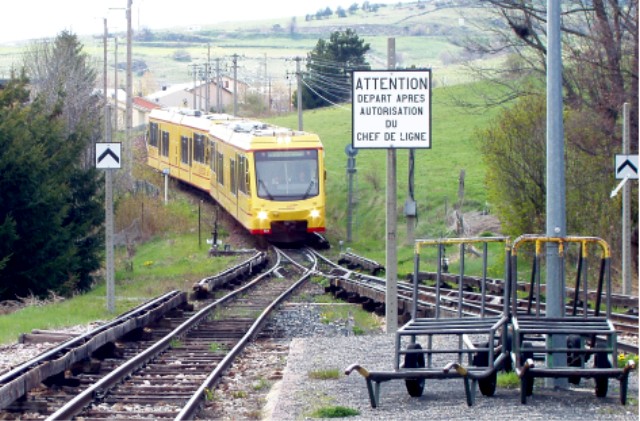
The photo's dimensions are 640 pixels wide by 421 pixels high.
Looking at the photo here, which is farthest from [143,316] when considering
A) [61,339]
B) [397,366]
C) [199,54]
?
[199,54]

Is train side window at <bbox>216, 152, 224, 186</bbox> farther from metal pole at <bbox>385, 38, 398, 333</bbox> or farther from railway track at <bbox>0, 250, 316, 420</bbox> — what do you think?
metal pole at <bbox>385, 38, 398, 333</bbox>

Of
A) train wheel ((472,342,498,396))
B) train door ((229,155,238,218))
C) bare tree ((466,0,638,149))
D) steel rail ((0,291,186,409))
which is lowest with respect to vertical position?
steel rail ((0,291,186,409))

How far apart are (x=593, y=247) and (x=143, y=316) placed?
1207 centimetres

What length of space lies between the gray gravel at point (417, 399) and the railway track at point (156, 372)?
35.8 inches

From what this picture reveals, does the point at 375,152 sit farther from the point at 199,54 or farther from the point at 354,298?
the point at 199,54

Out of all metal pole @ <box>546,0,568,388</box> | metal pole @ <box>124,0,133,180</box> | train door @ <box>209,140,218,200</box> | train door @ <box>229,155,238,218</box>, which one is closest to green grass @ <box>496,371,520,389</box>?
metal pole @ <box>546,0,568,388</box>

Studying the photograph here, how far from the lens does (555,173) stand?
35.0 feet

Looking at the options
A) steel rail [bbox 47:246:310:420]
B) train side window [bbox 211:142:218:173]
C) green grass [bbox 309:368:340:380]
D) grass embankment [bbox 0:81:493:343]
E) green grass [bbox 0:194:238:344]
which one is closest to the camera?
steel rail [bbox 47:246:310:420]

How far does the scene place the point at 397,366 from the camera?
Result: 9.95 m

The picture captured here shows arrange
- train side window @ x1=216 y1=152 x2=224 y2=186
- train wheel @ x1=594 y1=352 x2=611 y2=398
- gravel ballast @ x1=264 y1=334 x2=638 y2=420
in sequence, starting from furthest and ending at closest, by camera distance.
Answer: train side window @ x1=216 y1=152 x2=224 y2=186, train wheel @ x1=594 y1=352 x2=611 y2=398, gravel ballast @ x1=264 y1=334 x2=638 y2=420

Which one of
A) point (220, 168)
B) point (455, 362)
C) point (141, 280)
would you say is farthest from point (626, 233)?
point (220, 168)

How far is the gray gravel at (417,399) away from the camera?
9297 mm

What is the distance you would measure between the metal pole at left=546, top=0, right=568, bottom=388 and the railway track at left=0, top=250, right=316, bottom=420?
3.53m

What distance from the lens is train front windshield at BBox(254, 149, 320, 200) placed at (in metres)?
32.0
